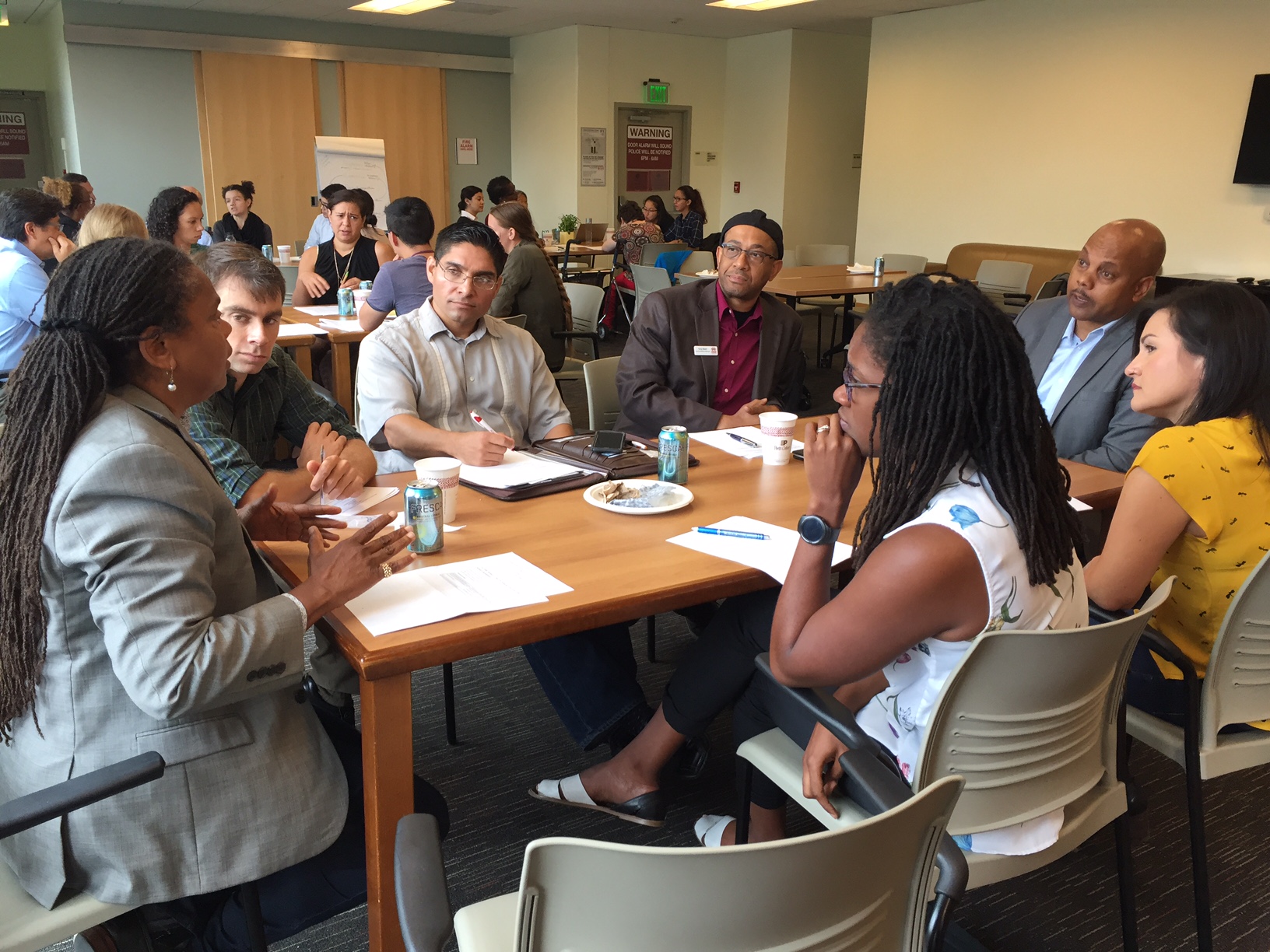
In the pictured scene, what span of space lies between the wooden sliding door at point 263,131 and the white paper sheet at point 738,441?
9.36 metres

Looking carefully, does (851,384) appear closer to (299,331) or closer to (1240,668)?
(1240,668)

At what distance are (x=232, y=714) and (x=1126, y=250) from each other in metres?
2.85

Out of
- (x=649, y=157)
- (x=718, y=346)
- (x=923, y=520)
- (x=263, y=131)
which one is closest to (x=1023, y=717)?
(x=923, y=520)

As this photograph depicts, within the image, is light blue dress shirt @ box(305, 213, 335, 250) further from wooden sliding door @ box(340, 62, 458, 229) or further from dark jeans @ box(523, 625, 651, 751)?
dark jeans @ box(523, 625, 651, 751)

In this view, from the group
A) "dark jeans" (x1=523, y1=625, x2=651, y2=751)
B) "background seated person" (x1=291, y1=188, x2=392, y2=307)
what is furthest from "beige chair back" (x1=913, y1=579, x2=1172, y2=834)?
"background seated person" (x1=291, y1=188, x2=392, y2=307)

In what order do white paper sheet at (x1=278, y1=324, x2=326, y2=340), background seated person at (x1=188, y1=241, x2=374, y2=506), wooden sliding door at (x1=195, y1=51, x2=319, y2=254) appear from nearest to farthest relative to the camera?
background seated person at (x1=188, y1=241, x2=374, y2=506), white paper sheet at (x1=278, y1=324, x2=326, y2=340), wooden sliding door at (x1=195, y1=51, x2=319, y2=254)

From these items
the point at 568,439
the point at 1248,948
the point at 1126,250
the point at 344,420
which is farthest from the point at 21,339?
the point at 1248,948

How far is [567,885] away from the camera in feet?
2.73

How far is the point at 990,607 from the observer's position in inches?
53.0

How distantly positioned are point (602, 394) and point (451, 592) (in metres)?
1.75

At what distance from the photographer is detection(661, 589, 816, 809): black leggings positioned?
190cm

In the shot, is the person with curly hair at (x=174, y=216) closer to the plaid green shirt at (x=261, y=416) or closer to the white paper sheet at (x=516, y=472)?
the plaid green shirt at (x=261, y=416)

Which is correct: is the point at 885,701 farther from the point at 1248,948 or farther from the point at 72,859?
the point at 72,859

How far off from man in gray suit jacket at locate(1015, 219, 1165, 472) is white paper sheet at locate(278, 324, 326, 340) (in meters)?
3.10
